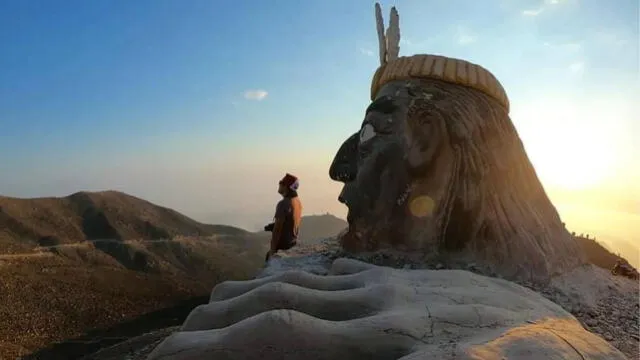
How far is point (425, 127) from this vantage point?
3.81m

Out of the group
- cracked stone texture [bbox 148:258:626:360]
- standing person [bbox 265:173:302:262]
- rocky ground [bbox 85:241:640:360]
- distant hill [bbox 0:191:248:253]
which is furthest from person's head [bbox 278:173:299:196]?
distant hill [bbox 0:191:248:253]

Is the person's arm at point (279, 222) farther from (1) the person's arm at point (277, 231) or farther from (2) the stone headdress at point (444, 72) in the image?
(2) the stone headdress at point (444, 72)

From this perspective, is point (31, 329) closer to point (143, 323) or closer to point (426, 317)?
point (143, 323)

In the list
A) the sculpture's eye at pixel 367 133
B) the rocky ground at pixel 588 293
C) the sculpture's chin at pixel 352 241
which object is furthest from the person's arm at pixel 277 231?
the sculpture's eye at pixel 367 133

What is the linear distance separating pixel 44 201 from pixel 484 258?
13.5m

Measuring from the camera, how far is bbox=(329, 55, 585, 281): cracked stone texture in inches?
145

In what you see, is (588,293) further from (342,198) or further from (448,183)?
(342,198)

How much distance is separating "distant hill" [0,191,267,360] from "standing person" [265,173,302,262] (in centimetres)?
371

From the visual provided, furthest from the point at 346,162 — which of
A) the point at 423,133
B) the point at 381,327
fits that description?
the point at 381,327

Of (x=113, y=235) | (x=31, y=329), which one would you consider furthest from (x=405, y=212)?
(x=113, y=235)

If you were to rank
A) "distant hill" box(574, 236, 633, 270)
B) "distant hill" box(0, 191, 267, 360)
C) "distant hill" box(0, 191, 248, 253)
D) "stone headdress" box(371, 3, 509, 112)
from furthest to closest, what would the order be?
1. "distant hill" box(0, 191, 248, 253)
2. "distant hill" box(0, 191, 267, 360)
3. "distant hill" box(574, 236, 633, 270)
4. "stone headdress" box(371, 3, 509, 112)

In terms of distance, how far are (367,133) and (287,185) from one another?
7.04 feet

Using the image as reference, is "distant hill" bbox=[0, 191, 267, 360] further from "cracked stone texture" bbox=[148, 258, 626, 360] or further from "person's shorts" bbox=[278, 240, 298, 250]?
"cracked stone texture" bbox=[148, 258, 626, 360]

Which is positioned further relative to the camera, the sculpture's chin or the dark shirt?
the dark shirt
